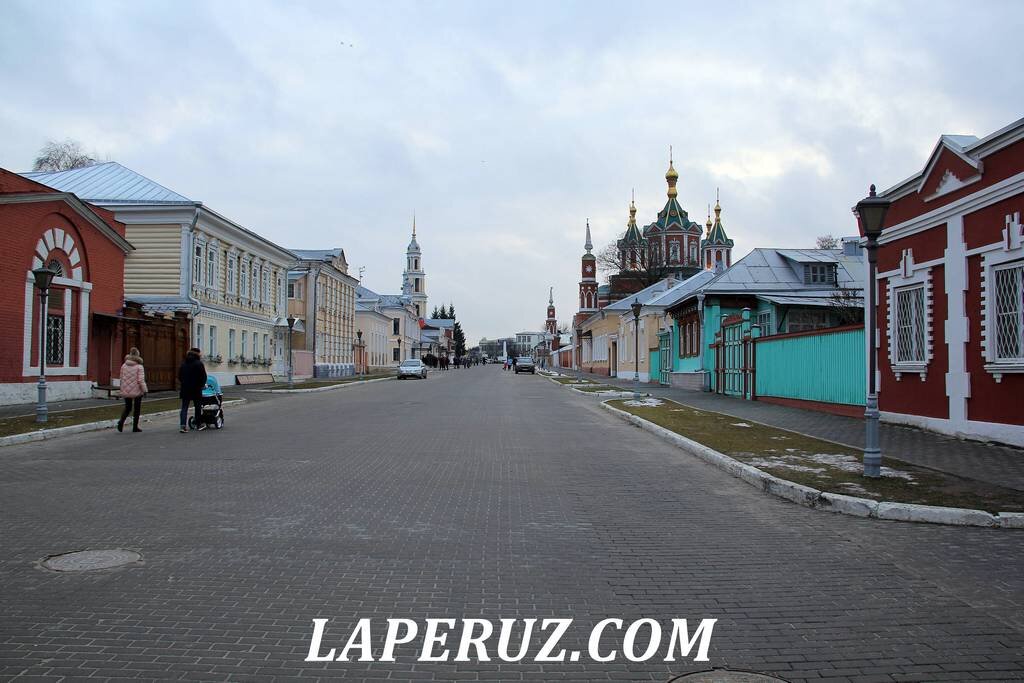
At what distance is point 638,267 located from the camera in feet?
287

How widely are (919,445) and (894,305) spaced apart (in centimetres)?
415

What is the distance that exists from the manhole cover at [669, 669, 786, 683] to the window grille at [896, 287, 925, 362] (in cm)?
1265

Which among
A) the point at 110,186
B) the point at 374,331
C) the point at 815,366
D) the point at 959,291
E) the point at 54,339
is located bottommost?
the point at 815,366

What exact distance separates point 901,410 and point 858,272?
19626mm

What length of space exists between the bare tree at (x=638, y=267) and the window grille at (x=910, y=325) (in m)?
66.0

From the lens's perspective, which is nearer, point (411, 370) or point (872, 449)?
point (872, 449)

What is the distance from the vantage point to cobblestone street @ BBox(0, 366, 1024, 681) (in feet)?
14.2

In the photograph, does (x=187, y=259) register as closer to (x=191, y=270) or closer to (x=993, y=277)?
(x=191, y=270)

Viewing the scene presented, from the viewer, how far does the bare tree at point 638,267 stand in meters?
83.0

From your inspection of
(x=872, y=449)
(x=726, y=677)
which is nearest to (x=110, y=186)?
(x=872, y=449)

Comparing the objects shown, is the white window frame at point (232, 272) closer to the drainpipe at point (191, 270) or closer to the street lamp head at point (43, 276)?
the drainpipe at point (191, 270)

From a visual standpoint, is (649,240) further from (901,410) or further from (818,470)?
(818,470)

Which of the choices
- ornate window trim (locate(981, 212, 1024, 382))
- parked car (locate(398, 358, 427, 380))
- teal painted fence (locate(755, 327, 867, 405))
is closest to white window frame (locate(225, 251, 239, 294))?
parked car (locate(398, 358, 427, 380))

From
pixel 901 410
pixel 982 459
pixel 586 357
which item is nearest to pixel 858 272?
pixel 901 410
